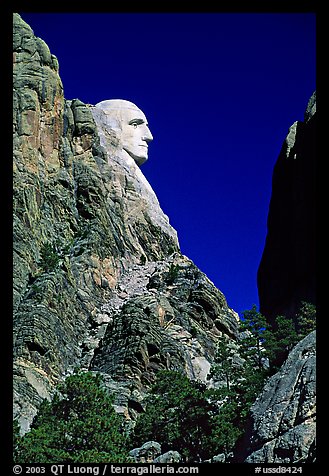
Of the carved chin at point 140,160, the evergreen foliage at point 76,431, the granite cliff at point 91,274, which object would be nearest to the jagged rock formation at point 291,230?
the granite cliff at point 91,274

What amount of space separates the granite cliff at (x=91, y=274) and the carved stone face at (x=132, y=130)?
200 cm

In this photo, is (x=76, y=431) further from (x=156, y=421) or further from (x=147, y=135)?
(x=147, y=135)

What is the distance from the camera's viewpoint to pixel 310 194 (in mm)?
76438

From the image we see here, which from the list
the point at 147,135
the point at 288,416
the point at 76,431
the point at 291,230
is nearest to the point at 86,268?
the point at 291,230

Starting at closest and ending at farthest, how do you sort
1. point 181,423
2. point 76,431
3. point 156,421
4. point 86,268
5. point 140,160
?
point 76,431 < point 181,423 < point 156,421 < point 86,268 < point 140,160

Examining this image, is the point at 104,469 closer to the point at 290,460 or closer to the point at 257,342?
the point at 290,460

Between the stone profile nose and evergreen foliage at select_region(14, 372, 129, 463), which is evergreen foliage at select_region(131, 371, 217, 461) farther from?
the stone profile nose

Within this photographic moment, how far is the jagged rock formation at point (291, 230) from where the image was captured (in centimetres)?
7450

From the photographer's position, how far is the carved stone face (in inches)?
4109

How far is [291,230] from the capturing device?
79.4 m

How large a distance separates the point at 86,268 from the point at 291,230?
18.9 m

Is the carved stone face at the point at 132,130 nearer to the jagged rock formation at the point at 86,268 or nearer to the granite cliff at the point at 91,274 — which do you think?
the granite cliff at the point at 91,274

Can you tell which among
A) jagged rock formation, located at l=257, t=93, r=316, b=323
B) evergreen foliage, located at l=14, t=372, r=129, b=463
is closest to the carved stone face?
jagged rock formation, located at l=257, t=93, r=316, b=323
